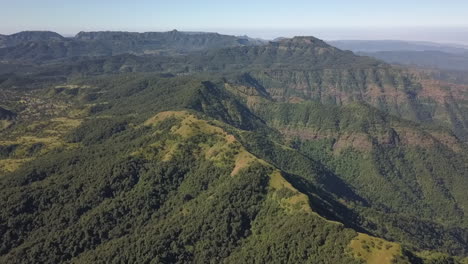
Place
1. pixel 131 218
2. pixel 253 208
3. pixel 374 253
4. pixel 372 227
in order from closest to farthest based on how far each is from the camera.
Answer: pixel 374 253
pixel 253 208
pixel 131 218
pixel 372 227

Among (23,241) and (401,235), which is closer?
(23,241)

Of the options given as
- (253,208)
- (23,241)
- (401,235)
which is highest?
(253,208)

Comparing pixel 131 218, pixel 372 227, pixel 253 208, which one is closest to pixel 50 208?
pixel 131 218

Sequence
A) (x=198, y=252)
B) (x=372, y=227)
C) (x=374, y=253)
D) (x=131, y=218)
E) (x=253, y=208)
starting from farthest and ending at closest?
1. (x=372, y=227)
2. (x=131, y=218)
3. (x=253, y=208)
4. (x=198, y=252)
5. (x=374, y=253)

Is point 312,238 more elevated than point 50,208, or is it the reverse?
point 312,238

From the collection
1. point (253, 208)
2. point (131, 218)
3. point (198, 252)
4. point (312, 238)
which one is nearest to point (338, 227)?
point (312, 238)

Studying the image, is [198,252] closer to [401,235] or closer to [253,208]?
[253,208]

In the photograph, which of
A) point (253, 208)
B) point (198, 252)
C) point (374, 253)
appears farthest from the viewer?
point (253, 208)

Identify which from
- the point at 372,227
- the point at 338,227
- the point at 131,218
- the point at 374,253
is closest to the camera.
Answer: the point at 374,253

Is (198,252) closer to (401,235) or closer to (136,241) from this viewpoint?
(136,241)
